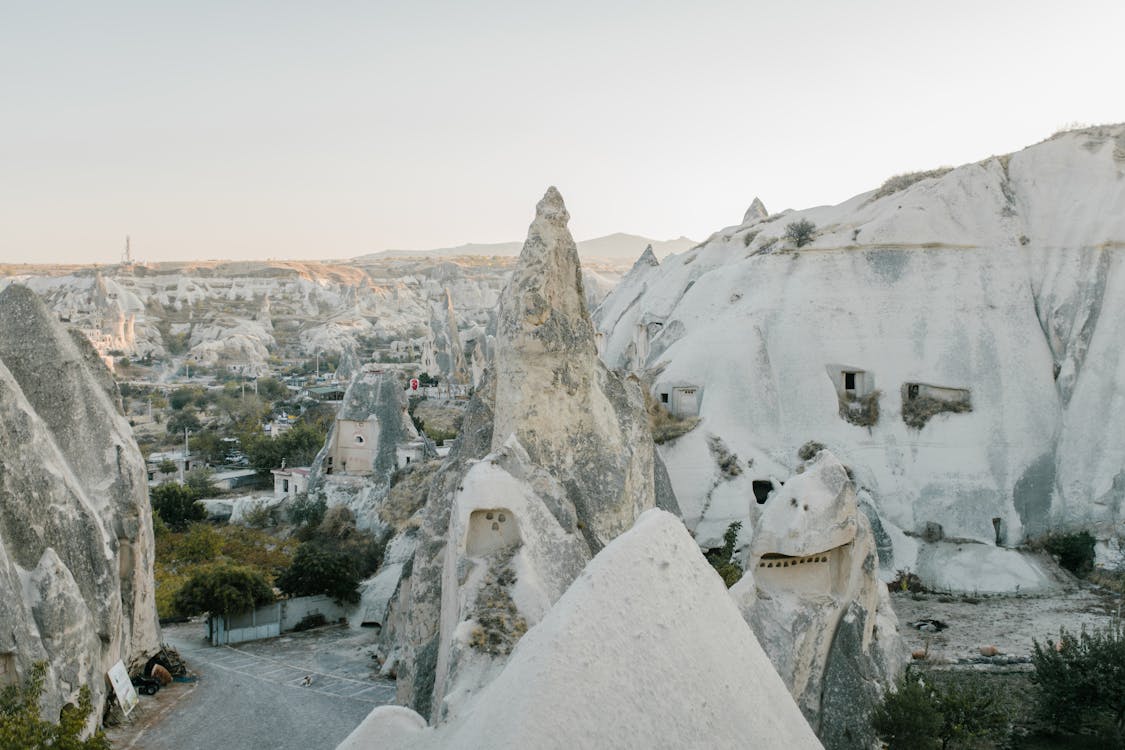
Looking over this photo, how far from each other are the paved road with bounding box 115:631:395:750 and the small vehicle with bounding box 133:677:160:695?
0.22 metres

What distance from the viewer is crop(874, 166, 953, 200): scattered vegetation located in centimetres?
2924

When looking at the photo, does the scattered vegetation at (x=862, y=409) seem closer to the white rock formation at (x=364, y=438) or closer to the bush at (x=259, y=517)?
the white rock formation at (x=364, y=438)

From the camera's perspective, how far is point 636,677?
407 centimetres

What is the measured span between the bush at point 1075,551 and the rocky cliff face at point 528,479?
12.8 meters

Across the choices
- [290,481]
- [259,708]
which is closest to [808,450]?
[290,481]

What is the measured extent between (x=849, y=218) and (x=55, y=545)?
85.4ft

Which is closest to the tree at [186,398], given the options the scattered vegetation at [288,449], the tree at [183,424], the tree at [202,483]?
the tree at [183,424]

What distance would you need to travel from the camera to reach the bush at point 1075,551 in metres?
20.1

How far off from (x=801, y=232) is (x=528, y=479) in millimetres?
23408

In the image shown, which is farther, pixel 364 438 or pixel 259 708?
pixel 364 438

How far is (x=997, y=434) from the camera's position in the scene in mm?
22250

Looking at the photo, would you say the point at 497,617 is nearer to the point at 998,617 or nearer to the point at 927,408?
the point at 998,617

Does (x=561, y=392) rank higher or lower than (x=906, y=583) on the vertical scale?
higher

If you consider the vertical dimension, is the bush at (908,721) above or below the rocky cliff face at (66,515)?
below
